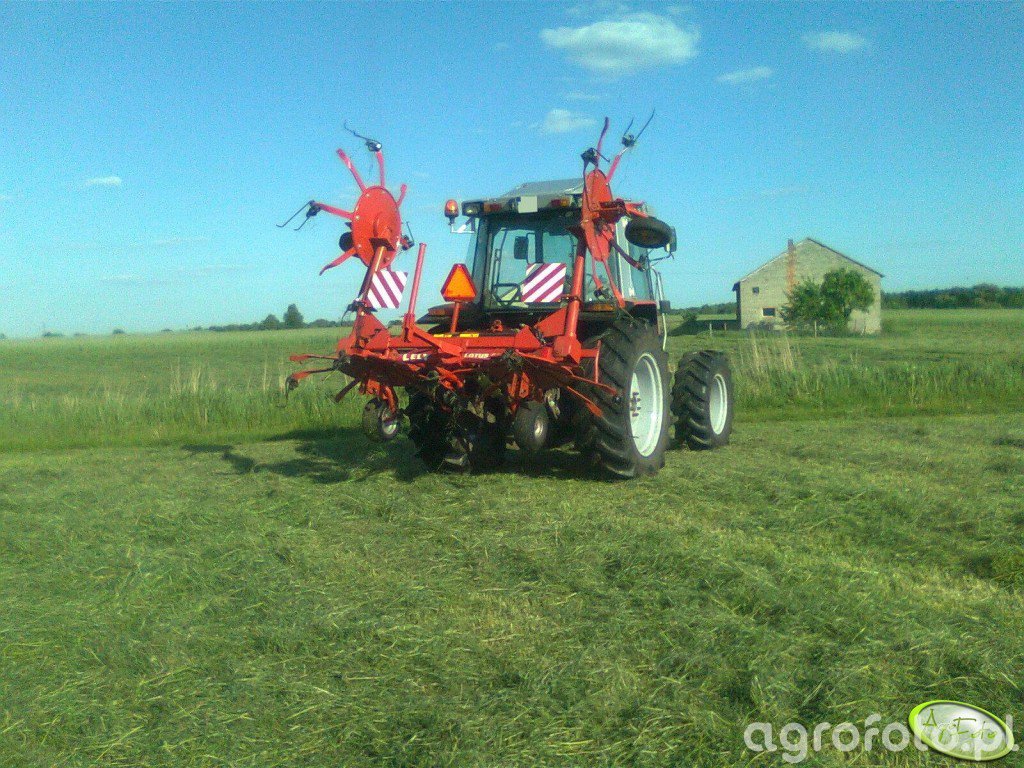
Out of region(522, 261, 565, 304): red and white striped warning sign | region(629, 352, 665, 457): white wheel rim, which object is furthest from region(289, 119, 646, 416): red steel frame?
region(629, 352, 665, 457): white wheel rim

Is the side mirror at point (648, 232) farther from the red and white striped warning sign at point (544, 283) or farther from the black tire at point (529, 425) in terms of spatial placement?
the black tire at point (529, 425)

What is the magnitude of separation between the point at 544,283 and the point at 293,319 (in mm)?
77280

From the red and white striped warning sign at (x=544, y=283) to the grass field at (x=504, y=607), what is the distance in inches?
54.6

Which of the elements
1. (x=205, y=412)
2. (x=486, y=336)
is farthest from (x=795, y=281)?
(x=486, y=336)

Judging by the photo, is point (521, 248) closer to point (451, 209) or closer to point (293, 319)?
point (451, 209)

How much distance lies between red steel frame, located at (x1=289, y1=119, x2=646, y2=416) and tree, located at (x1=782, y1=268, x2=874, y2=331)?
133ft

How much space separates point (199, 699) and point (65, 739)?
0.43m

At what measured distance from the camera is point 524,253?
755 centimetres

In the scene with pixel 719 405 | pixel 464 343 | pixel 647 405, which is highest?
pixel 464 343

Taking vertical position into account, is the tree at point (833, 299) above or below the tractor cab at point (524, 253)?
above

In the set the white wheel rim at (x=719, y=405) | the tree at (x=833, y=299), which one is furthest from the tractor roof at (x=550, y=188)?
the tree at (x=833, y=299)

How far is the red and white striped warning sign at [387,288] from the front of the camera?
6527mm

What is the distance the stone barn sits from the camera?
1886 inches

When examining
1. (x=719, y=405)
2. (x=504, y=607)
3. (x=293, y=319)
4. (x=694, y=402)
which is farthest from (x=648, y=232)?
(x=293, y=319)
